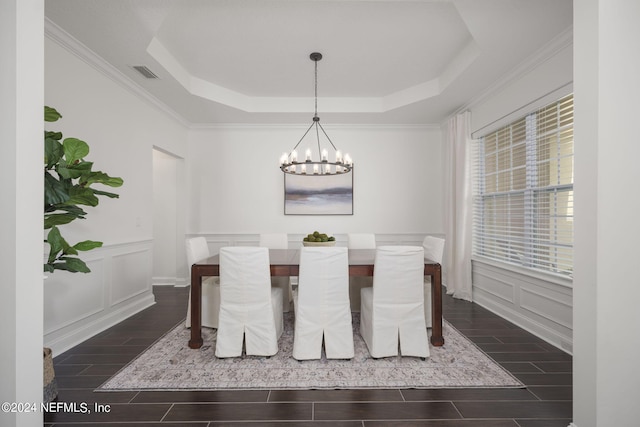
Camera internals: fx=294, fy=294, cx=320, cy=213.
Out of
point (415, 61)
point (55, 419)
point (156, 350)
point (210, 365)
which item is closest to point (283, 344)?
point (210, 365)

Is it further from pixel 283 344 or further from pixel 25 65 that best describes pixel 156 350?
pixel 25 65

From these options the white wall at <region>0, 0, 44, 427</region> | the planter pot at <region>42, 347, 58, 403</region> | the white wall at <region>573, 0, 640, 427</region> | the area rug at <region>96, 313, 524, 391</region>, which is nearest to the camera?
the white wall at <region>0, 0, 44, 427</region>

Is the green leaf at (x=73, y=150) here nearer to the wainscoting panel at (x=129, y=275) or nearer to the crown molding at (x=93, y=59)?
the crown molding at (x=93, y=59)

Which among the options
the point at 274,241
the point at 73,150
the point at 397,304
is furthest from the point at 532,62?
the point at 73,150

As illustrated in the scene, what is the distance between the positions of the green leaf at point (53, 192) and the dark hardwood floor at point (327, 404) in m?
1.26

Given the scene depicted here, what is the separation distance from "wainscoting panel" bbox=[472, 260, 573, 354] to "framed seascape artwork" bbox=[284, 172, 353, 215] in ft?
7.31

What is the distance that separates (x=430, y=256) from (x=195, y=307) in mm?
2413

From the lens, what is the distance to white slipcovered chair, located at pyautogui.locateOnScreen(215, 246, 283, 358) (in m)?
2.34

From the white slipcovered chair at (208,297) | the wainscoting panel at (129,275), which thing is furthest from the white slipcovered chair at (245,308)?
the wainscoting panel at (129,275)

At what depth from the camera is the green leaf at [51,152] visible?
1.67 meters

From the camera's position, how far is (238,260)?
7.63 feet

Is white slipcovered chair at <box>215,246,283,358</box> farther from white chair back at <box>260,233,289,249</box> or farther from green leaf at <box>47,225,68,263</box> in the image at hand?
white chair back at <box>260,233,289,249</box>

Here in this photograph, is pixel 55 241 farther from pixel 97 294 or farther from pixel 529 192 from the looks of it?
pixel 529 192

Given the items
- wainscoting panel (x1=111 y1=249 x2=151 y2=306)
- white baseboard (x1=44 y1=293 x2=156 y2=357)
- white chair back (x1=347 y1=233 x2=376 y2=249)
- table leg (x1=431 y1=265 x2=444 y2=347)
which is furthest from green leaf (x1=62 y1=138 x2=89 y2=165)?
white chair back (x1=347 y1=233 x2=376 y2=249)
